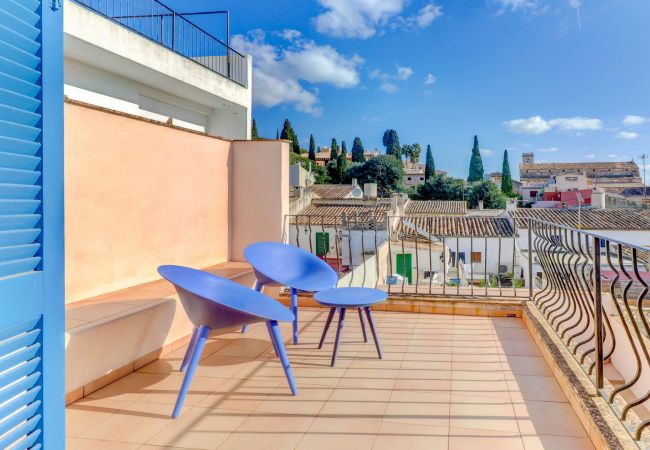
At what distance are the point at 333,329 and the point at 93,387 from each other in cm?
203

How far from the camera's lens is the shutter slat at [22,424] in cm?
136

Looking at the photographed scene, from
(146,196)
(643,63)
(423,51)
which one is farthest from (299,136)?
(146,196)

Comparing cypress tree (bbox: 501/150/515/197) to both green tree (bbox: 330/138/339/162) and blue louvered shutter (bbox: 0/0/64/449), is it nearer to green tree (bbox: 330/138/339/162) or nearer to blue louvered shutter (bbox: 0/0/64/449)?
green tree (bbox: 330/138/339/162)

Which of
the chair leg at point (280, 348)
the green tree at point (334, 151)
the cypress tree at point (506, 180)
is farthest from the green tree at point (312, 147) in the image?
the chair leg at point (280, 348)

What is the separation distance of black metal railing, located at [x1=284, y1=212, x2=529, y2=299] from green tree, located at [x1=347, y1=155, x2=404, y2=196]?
18.4 meters

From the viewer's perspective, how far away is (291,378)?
2715mm

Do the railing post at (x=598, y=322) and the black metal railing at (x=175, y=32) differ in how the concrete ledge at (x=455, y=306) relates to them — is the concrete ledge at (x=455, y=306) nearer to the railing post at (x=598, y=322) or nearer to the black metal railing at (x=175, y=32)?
the railing post at (x=598, y=322)

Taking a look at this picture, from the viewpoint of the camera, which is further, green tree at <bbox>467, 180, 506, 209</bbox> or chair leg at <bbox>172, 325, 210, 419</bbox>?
green tree at <bbox>467, 180, 506, 209</bbox>

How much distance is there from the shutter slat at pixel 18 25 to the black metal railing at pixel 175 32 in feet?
21.0

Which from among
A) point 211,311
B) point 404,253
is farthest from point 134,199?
point 404,253

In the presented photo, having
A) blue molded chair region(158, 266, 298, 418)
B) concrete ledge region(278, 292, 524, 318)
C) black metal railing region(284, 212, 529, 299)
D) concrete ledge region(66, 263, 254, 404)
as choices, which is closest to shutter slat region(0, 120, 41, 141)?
blue molded chair region(158, 266, 298, 418)

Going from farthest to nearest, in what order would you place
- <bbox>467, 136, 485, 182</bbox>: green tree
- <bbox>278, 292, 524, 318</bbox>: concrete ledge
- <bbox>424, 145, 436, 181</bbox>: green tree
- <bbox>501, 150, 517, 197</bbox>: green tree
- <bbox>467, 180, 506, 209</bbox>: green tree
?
<bbox>424, 145, 436, 181</bbox>: green tree < <bbox>467, 136, 485, 182</bbox>: green tree < <bbox>501, 150, 517, 197</bbox>: green tree < <bbox>467, 180, 506, 209</bbox>: green tree < <bbox>278, 292, 524, 318</bbox>: concrete ledge

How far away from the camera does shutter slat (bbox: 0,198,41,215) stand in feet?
4.46

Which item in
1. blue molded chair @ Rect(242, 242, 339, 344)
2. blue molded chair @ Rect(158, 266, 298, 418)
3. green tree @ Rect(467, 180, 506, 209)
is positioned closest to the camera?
blue molded chair @ Rect(158, 266, 298, 418)
